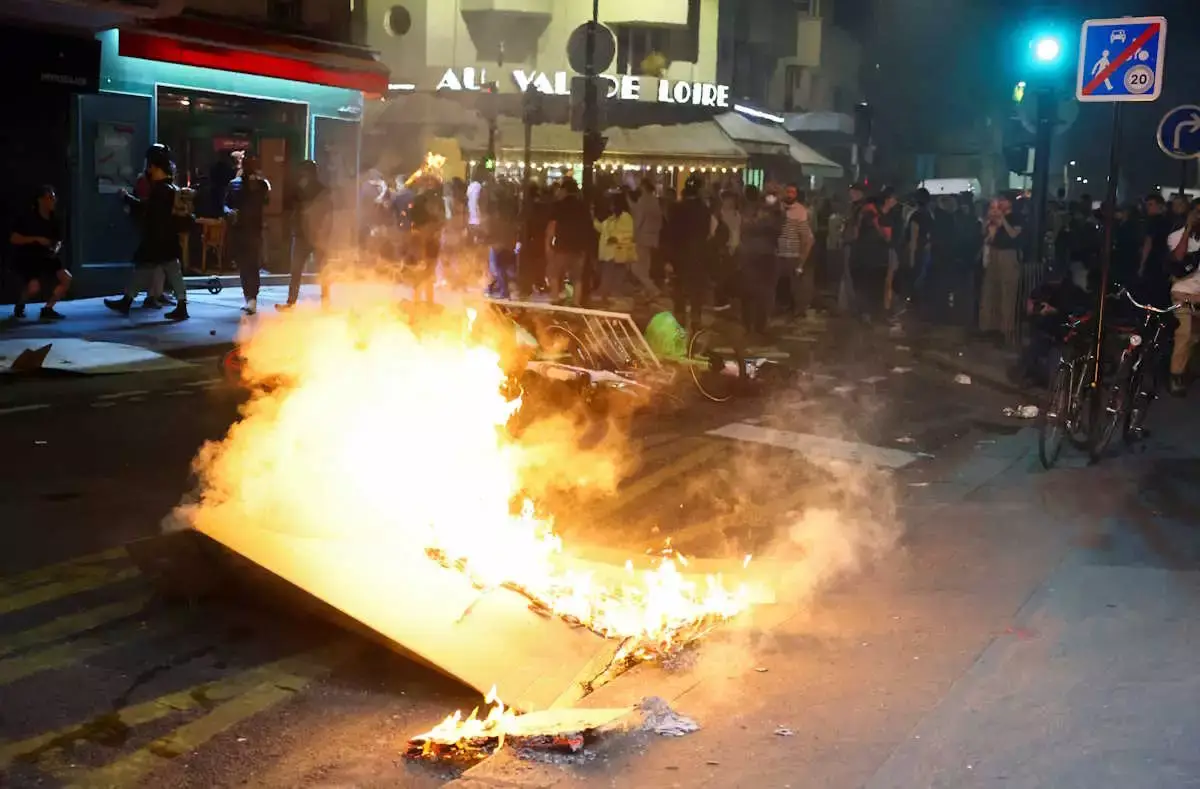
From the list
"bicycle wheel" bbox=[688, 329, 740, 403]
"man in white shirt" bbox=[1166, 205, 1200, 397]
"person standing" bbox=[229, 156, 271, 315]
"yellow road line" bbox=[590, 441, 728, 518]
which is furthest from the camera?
"person standing" bbox=[229, 156, 271, 315]

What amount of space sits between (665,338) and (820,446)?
8.74 feet

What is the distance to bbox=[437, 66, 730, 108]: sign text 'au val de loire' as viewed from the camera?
114ft

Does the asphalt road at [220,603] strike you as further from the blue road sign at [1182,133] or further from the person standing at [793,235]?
the person standing at [793,235]

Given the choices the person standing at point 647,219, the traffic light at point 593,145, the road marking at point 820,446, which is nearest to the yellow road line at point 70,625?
the road marking at point 820,446

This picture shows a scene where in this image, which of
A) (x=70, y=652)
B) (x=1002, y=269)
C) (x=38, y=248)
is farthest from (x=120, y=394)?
(x=1002, y=269)

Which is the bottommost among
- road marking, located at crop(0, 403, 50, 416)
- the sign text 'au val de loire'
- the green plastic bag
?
road marking, located at crop(0, 403, 50, 416)

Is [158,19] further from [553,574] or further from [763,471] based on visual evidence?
[553,574]

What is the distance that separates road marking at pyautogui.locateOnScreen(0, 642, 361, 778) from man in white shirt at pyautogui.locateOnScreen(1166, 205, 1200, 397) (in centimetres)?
1005

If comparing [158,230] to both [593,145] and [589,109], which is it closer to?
[589,109]

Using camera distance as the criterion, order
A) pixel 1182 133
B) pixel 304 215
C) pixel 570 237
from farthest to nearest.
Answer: pixel 570 237 → pixel 304 215 → pixel 1182 133

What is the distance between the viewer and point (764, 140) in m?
36.8

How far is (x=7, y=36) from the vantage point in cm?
1633

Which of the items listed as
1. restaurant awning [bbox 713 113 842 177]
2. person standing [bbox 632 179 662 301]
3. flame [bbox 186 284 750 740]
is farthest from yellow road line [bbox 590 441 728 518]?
restaurant awning [bbox 713 113 842 177]

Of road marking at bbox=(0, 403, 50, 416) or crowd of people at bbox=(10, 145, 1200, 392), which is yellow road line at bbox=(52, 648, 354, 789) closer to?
road marking at bbox=(0, 403, 50, 416)
